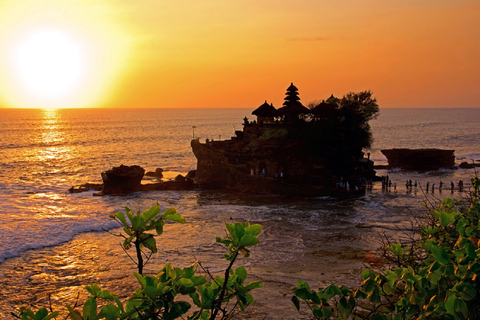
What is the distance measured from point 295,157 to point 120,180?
18249 mm

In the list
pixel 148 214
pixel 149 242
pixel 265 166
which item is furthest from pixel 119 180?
pixel 148 214

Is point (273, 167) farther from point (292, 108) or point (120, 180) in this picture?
point (120, 180)

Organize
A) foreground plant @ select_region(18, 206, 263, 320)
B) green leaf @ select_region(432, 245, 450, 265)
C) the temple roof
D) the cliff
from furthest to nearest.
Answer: the temple roof → the cliff → green leaf @ select_region(432, 245, 450, 265) → foreground plant @ select_region(18, 206, 263, 320)

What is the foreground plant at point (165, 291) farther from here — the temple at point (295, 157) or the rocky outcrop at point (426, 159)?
the rocky outcrop at point (426, 159)

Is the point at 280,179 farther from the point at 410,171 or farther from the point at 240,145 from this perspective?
the point at 410,171

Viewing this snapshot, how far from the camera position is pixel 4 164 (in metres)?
72.4

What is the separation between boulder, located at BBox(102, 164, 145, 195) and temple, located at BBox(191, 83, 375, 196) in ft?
24.6

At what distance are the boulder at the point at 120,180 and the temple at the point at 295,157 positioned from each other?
7490 millimetres

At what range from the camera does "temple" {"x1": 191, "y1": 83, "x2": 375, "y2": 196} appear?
42.9m

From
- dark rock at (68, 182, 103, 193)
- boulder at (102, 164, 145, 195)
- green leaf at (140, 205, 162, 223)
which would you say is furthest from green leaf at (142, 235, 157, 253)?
dark rock at (68, 182, 103, 193)

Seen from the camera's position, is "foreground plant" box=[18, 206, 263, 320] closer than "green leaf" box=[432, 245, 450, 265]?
Yes

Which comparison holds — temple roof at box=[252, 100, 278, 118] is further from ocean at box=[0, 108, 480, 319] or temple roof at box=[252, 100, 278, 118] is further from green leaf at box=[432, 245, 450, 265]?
green leaf at box=[432, 245, 450, 265]

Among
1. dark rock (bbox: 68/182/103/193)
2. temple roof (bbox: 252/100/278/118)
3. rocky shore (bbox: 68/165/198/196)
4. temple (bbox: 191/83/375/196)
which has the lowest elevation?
dark rock (bbox: 68/182/103/193)

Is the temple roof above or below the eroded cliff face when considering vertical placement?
above
